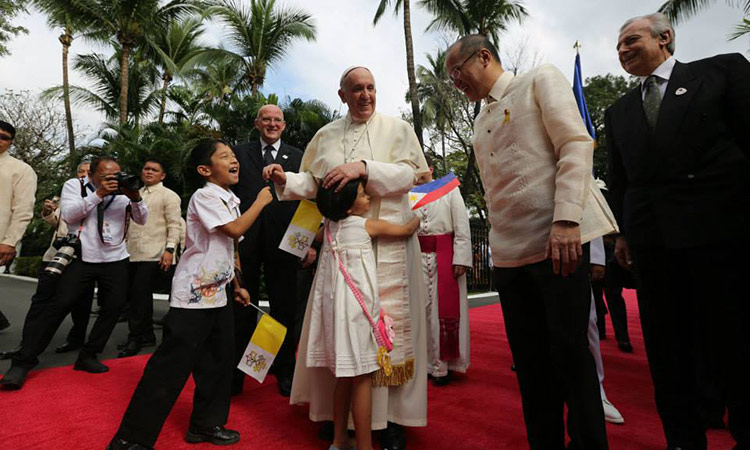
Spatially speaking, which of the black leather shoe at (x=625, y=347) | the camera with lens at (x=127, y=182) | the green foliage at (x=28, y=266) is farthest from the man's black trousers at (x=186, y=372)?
the green foliage at (x=28, y=266)

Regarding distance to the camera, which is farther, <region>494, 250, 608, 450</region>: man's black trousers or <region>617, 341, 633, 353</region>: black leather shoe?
<region>617, 341, 633, 353</region>: black leather shoe

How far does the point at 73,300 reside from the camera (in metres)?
3.60

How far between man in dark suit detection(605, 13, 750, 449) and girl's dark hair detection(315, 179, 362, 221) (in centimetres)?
132

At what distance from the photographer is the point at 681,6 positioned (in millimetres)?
15344

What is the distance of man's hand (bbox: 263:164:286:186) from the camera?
2.30 meters

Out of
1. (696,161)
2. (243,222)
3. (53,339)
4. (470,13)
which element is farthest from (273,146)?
(470,13)

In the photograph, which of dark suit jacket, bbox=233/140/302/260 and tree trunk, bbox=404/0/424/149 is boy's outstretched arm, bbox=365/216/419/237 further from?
tree trunk, bbox=404/0/424/149

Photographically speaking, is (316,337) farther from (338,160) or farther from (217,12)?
(217,12)

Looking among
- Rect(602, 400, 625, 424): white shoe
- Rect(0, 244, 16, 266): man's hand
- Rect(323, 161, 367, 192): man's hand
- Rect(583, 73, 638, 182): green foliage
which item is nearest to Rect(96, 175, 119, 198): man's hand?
Rect(0, 244, 16, 266): man's hand

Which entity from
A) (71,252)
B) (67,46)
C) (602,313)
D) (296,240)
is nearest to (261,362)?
(296,240)

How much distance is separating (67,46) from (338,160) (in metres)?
24.2

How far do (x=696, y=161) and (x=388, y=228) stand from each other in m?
1.38

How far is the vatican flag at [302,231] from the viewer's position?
8.46 feet

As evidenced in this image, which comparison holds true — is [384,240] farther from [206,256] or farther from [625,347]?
[625,347]
